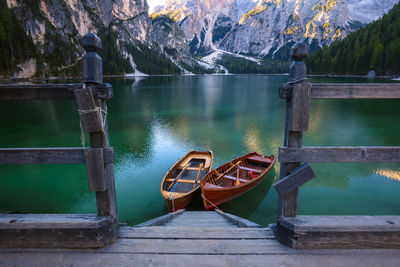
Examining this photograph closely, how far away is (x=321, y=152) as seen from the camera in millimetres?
3252

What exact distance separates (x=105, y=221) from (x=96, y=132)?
136 cm

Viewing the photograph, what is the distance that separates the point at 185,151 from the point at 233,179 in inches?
296

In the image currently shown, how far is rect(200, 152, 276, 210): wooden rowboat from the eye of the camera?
8922mm

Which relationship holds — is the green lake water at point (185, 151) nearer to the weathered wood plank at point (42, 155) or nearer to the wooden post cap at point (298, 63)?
the weathered wood plank at point (42, 155)

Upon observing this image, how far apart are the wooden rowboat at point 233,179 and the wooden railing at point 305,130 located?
5.77m

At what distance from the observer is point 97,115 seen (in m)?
3.11

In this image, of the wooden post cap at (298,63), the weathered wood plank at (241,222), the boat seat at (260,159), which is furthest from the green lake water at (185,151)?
the wooden post cap at (298,63)

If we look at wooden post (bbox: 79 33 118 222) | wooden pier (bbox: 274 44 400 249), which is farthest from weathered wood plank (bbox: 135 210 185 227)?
wooden pier (bbox: 274 44 400 249)

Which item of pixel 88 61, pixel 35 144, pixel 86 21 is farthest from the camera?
pixel 86 21

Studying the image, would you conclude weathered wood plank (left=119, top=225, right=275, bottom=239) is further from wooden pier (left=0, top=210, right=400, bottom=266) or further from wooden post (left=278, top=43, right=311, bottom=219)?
wooden post (left=278, top=43, right=311, bottom=219)

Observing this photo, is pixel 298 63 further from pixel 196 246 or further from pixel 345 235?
pixel 196 246

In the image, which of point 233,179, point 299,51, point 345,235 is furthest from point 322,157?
point 233,179

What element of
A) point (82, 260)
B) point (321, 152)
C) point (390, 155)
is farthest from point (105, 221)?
point (390, 155)

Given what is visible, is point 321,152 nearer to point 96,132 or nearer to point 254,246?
point 254,246
